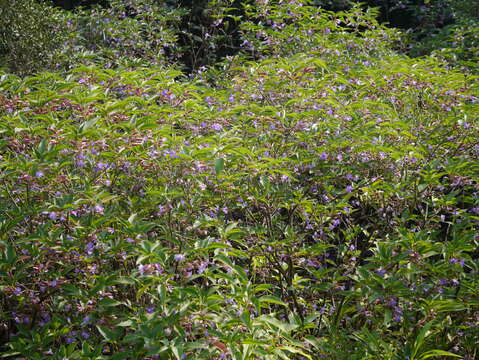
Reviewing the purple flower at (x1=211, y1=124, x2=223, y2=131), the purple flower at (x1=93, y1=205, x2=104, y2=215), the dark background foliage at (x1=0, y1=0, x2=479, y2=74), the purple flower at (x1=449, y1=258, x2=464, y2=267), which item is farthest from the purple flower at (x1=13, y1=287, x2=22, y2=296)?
the dark background foliage at (x1=0, y1=0, x2=479, y2=74)

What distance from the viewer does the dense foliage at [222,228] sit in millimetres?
2148

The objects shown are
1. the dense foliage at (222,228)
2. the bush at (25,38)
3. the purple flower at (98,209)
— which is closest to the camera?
the dense foliage at (222,228)

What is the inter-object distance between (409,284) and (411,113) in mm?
1679

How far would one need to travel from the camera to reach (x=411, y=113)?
3.74m

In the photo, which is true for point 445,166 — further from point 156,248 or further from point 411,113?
point 156,248

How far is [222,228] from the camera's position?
2.38m

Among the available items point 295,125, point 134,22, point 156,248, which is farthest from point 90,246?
point 134,22

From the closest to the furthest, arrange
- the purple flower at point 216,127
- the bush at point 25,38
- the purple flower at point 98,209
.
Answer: the purple flower at point 98,209, the purple flower at point 216,127, the bush at point 25,38

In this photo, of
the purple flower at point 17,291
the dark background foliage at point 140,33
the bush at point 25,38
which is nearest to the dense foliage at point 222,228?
the purple flower at point 17,291

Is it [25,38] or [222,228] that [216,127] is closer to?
[222,228]

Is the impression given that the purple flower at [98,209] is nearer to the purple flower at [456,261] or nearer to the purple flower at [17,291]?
the purple flower at [17,291]

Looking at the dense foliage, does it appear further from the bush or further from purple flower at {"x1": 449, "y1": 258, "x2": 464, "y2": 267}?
the bush

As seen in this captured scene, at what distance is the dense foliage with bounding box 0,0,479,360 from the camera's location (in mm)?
2148

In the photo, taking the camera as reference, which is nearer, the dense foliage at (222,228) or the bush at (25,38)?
the dense foliage at (222,228)
